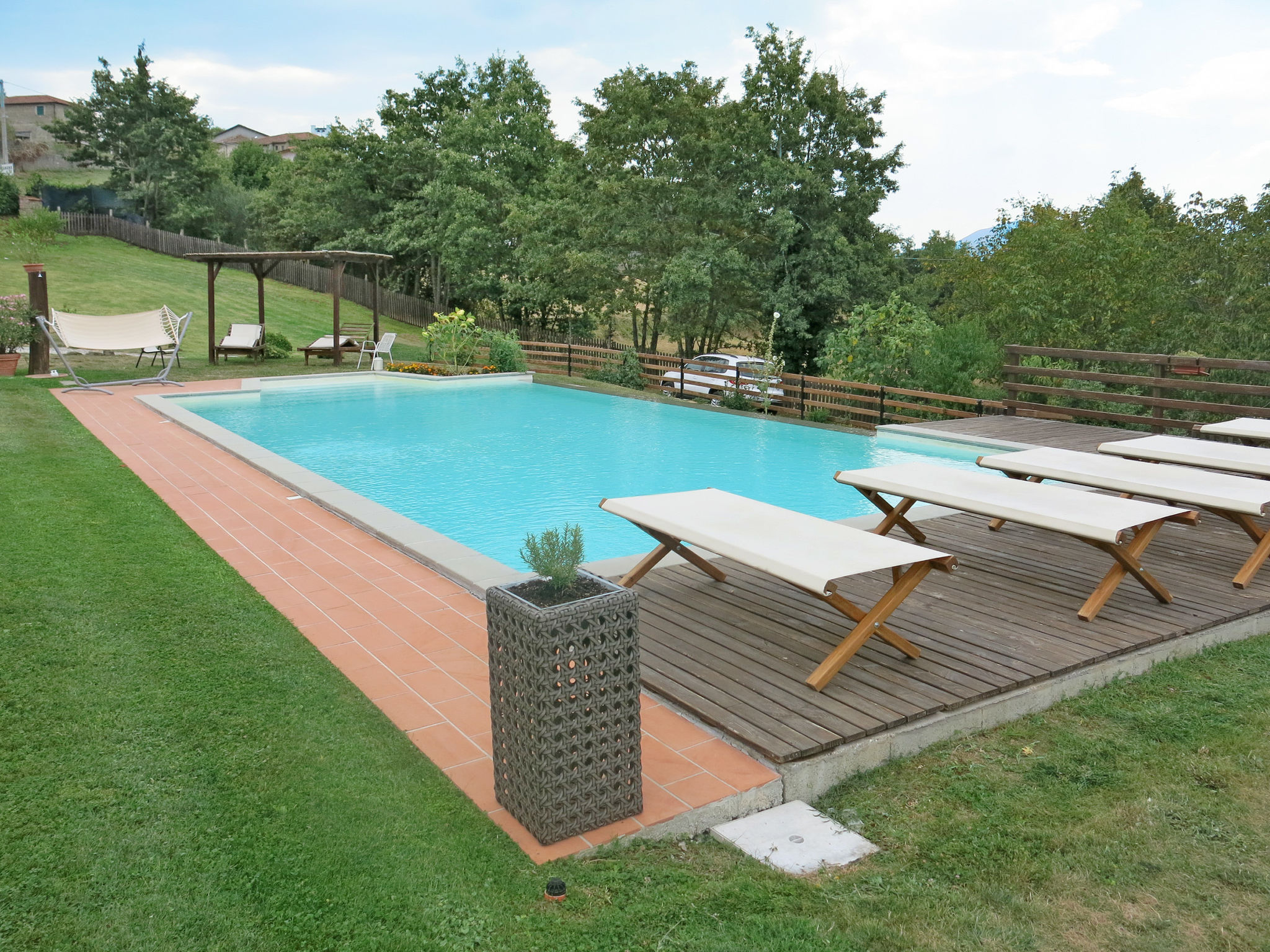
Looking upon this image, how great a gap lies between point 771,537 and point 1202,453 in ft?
14.1

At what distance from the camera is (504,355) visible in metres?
19.1

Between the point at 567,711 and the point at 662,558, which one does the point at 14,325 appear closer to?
the point at 662,558

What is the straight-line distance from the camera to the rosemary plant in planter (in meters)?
2.75

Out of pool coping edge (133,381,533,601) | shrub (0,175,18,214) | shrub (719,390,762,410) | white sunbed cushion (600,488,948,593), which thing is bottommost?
pool coping edge (133,381,533,601)

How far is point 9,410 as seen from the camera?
10.8 meters

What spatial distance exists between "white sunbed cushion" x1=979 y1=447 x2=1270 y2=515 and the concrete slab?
3421 mm

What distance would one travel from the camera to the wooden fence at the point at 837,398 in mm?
12562

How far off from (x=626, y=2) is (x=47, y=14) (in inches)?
1443

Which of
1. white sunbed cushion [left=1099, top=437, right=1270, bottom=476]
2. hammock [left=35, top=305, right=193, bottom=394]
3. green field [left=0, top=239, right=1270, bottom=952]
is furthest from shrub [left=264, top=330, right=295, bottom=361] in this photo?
white sunbed cushion [left=1099, top=437, right=1270, bottom=476]

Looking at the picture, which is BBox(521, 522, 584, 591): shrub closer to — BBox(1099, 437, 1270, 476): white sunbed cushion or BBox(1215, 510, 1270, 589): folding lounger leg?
BBox(1215, 510, 1270, 589): folding lounger leg

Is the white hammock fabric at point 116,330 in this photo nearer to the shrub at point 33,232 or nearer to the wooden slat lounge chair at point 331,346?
the wooden slat lounge chair at point 331,346

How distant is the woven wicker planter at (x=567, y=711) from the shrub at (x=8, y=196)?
147ft

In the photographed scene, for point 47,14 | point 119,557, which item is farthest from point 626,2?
point 47,14

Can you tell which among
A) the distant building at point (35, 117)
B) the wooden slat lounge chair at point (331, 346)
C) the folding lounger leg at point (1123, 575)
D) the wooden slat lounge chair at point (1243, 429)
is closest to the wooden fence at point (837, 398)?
the wooden slat lounge chair at point (1243, 429)
